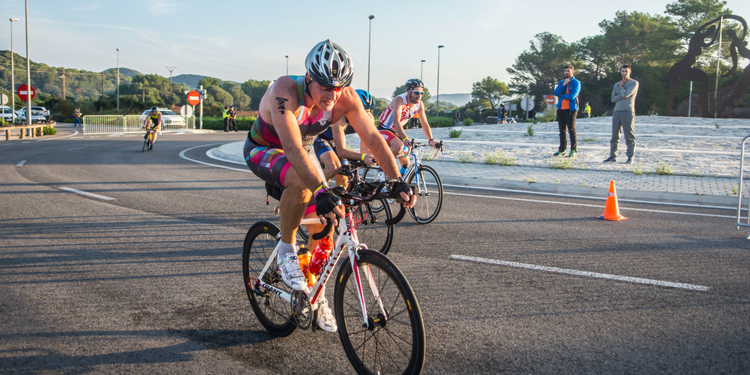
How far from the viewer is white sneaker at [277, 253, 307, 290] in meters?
3.11

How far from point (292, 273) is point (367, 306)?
1.89ft

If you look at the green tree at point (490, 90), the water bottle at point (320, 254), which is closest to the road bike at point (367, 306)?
the water bottle at point (320, 254)

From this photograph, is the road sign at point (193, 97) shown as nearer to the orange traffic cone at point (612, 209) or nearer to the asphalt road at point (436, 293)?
the asphalt road at point (436, 293)

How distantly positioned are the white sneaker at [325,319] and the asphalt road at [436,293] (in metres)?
0.26

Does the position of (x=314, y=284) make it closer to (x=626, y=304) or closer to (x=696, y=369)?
(x=696, y=369)

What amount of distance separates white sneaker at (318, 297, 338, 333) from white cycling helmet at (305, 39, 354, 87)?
1300mm

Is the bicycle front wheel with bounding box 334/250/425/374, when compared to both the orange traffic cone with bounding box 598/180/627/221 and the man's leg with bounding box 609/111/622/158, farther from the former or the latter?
the man's leg with bounding box 609/111/622/158

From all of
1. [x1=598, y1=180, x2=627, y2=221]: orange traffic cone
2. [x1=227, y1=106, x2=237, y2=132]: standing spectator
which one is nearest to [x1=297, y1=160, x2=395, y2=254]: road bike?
[x1=598, y1=180, x2=627, y2=221]: orange traffic cone

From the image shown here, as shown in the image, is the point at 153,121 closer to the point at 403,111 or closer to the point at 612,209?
the point at 403,111

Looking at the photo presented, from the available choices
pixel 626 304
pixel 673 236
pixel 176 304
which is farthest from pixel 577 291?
pixel 176 304

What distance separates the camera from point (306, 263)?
Result: 331 cm

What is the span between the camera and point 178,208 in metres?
8.04

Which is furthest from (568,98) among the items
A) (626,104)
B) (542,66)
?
(542,66)

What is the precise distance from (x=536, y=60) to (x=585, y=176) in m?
79.9
